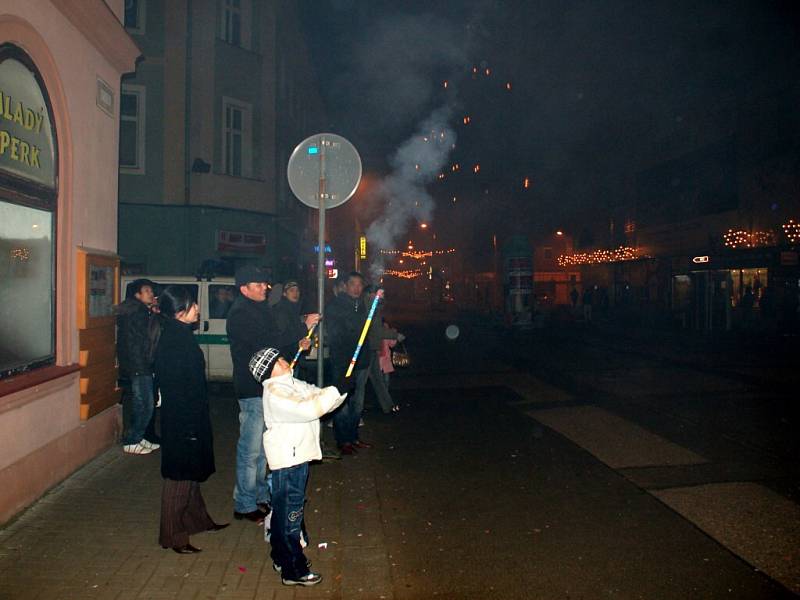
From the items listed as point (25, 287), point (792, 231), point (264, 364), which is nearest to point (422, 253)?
point (792, 231)

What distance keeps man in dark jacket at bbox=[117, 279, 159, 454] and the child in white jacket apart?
3.30 m

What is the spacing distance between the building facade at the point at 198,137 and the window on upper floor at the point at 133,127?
1.0 inches

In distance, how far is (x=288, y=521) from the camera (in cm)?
385

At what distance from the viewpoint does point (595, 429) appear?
791 cm

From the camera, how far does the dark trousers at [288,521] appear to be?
3.84 m

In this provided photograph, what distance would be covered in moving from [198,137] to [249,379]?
44.1 feet

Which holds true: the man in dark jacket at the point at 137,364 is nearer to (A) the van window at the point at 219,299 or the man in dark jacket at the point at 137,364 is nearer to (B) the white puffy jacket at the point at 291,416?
(B) the white puffy jacket at the point at 291,416

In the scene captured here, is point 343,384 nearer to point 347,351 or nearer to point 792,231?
point 347,351

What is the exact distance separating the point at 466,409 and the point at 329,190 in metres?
4.49

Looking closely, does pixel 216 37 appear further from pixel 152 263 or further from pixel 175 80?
pixel 152 263

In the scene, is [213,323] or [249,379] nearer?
[249,379]

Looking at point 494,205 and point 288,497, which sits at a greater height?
point 494,205

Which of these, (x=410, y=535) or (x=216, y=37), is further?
(x=216, y=37)

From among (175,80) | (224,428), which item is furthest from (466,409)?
(175,80)
